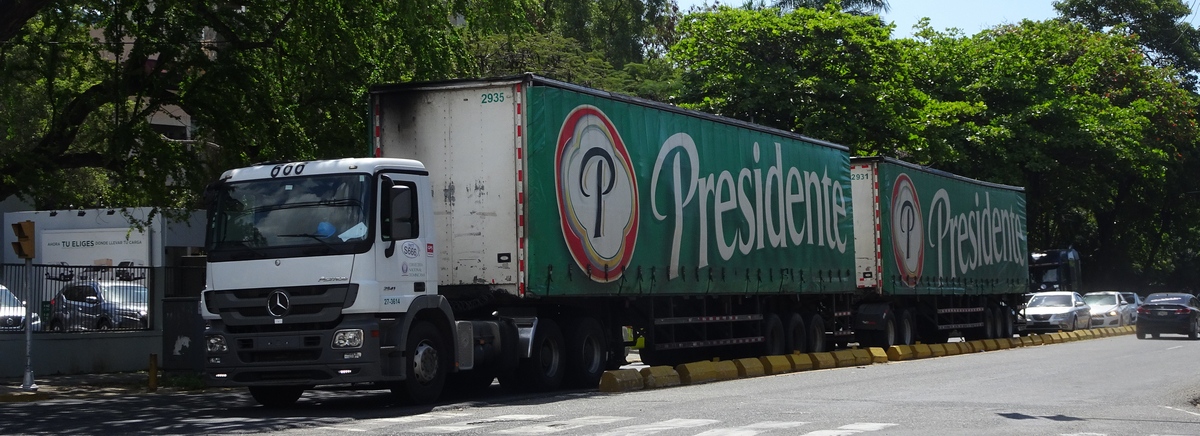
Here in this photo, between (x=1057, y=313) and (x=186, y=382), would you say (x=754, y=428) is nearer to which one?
(x=186, y=382)

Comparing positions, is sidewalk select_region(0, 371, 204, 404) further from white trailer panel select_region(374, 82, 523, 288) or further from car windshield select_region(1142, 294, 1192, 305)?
car windshield select_region(1142, 294, 1192, 305)

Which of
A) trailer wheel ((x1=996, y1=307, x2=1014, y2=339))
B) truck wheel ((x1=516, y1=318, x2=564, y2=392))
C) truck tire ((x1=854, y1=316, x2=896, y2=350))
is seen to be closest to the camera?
truck wheel ((x1=516, y1=318, x2=564, y2=392))

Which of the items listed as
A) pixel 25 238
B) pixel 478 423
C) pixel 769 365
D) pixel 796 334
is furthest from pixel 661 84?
pixel 478 423

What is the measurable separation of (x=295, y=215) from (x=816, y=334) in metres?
12.7

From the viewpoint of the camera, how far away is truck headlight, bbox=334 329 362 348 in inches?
533

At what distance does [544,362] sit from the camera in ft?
54.2

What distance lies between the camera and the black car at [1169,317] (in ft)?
115

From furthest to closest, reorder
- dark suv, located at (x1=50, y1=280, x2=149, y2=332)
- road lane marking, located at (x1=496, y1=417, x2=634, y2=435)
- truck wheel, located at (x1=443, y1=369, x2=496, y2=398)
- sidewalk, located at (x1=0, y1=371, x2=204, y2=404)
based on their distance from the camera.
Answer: dark suv, located at (x1=50, y1=280, x2=149, y2=332)
sidewalk, located at (x1=0, y1=371, x2=204, y2=404)
truck wheel, located at (x1=443, y1=369, x2=496, y2=398)
road lane marking, located at (x1=496, y1=417, x2=634, y2=435)

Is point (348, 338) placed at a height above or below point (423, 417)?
above

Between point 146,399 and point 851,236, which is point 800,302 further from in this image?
point 146,399

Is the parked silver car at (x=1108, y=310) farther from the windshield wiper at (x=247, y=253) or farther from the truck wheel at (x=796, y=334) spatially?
the windshield wiper at (x=247, y=253)

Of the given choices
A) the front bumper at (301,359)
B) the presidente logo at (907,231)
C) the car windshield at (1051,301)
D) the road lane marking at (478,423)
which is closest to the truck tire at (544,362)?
the front bumper at (301,359)

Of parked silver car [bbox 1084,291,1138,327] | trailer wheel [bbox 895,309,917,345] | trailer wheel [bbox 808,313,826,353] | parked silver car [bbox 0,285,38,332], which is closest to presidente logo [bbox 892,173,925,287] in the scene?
trailer wheel [bbox 895,309,917,345]

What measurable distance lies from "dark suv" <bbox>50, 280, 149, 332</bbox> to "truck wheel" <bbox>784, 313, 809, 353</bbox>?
36.8 ft
